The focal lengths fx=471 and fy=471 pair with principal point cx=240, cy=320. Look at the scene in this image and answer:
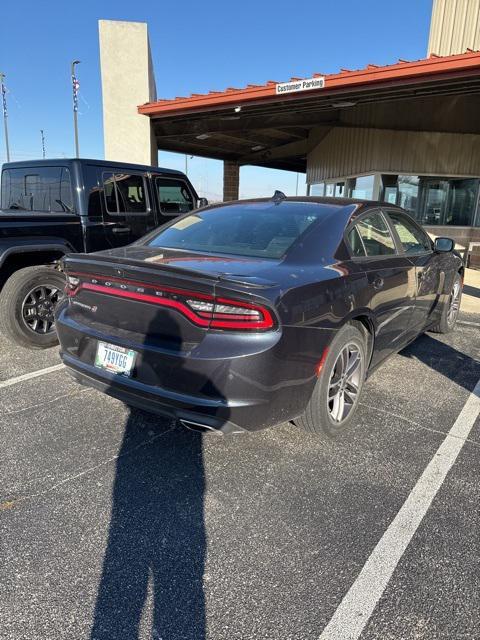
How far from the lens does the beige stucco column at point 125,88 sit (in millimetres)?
10523

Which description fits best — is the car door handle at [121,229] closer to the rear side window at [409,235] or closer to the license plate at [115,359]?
the license plate at [115,359]

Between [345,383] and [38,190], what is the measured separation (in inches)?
168

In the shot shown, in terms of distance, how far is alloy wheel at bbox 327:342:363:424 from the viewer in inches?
122

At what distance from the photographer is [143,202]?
19.3ft

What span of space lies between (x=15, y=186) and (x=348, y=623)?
5.79m

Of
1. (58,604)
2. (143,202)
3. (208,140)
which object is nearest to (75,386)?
(58,604)

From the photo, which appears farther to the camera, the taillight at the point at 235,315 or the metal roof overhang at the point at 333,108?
the metal roof overhang at the point at 333,108

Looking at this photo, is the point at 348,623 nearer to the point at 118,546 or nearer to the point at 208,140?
the point at 118,546

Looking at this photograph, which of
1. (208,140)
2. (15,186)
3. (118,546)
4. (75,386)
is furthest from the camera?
(208,140)

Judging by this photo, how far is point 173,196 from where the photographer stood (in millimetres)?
6332

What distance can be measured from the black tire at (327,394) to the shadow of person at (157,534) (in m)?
0.73

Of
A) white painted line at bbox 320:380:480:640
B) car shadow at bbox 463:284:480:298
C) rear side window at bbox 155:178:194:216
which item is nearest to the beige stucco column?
rear side window at bbox 155:178:194:216

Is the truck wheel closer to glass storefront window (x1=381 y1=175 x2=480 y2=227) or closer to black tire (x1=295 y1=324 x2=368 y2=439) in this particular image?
black tire (x1=295 y1=324 x2=368 y2=439)

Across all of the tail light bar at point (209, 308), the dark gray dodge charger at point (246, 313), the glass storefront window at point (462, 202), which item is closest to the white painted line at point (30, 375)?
the dark gray dodge charger at point (246, 313)
